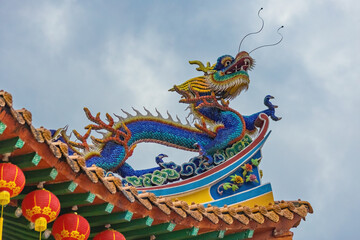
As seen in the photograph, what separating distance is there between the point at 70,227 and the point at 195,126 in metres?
5.01

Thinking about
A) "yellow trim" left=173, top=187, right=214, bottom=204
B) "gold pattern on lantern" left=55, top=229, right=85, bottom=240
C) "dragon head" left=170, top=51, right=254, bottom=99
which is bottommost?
"gold pattern on lantern" left=55, top=229, right=85, bottom=240

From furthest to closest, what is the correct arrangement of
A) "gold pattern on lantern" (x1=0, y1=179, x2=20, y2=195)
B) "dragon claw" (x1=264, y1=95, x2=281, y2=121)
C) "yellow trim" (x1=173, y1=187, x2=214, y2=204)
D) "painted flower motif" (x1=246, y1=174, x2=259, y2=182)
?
1. "dragon claw" (x1=264, y1=95, x2=281, y2=121)
2. "painted flower motif" (x1=246, y1=174, x2=259, y2=182)
3. "yellow trim" (x1=173, y1=187, x2=214, y2=204)
4. "gold pattern on lantern" (x1=0, y1=179, x2=20, y2=195)

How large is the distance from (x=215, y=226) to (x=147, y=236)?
0.84m

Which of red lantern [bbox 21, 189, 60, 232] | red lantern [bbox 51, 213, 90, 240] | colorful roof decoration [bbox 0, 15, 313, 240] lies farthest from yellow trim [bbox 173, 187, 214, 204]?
red lantern [bbox 21, 189, 60, 232]

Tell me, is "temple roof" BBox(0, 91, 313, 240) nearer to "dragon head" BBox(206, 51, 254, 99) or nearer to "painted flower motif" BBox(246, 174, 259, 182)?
"painted flower motif" BBox(246, 174, 259, 182)

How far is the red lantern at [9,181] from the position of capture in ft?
21.5

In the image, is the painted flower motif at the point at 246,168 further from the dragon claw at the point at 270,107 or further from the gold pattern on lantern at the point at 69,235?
the gold pattern on lantern at the point at 69,235

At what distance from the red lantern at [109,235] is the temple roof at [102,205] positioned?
117 mm

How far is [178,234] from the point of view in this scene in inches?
329

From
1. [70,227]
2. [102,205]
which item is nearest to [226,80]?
[102,205]

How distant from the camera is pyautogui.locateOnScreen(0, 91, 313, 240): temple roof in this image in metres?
6.62

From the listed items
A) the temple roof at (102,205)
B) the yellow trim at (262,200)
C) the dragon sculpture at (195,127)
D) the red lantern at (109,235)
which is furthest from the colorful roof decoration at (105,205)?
the dragon sculpture at (195,127)

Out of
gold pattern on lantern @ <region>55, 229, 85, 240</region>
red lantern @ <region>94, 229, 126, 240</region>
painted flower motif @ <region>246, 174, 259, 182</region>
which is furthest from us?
painted flower motif @ <region>246, 174, 259, 182</region>

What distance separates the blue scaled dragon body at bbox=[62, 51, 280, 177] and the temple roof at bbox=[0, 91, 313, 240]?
2623 mm
